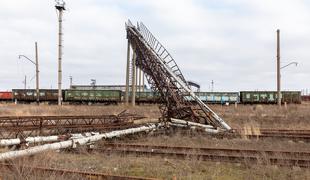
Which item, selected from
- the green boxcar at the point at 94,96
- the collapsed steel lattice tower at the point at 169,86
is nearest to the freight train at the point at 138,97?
the green boxcar at the point at 94,96

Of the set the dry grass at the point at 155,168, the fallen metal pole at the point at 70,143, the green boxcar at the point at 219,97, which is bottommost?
the dry grass at the point at 155,168

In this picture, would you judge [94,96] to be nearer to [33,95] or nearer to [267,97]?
[33,95]

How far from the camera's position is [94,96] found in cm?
7219

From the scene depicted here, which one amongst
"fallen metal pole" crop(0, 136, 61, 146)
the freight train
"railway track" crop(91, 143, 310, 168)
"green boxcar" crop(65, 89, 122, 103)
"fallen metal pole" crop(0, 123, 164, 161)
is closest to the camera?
"fallen metal pole" crop(0, 123, 164, 161)

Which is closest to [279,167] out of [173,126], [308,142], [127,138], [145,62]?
[308,142]

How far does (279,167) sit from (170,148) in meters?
4.94

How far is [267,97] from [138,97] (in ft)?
76.5

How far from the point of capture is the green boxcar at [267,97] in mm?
65250

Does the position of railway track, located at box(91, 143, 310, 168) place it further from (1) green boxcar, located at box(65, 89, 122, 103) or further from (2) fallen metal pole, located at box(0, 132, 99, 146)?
(1) green boxcar, located at box(65, 89, 122, 103)

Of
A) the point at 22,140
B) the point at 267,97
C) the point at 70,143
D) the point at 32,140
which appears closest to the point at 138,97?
the point at 267,97

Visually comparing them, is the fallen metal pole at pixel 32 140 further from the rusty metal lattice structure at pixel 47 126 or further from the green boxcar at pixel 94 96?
the green boxcar at pixel 94 96

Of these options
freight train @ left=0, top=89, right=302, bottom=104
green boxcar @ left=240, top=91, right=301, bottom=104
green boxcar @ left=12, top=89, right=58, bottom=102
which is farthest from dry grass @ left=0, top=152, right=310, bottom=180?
green boxcar @ left=12, top=89, right=58, bottom=102

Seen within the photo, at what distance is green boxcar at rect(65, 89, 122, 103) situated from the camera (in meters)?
70.2

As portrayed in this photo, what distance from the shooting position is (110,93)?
70.7 m
